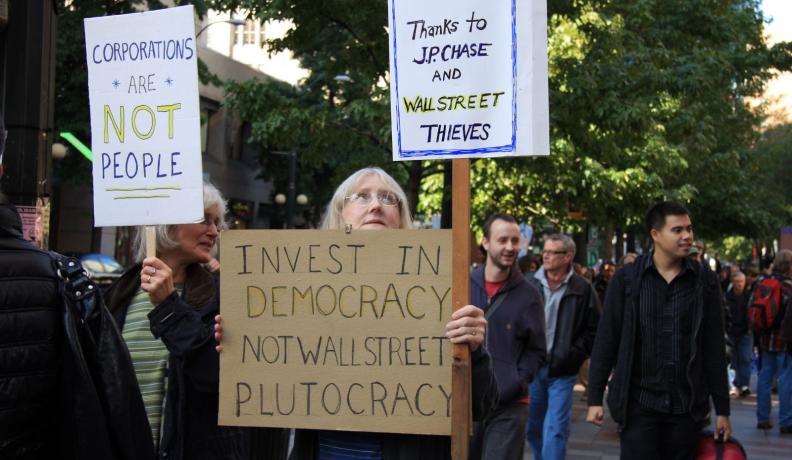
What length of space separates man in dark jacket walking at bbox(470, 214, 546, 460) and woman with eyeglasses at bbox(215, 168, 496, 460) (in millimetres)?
2552

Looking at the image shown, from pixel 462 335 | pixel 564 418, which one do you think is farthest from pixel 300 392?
pixel 564 418

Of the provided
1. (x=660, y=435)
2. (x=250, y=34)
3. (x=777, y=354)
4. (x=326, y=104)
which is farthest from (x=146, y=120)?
(x=250, y=34)

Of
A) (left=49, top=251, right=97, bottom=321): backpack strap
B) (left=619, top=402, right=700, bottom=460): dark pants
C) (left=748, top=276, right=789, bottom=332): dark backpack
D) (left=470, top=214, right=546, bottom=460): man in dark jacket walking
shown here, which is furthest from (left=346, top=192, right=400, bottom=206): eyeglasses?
(left=748, top=276, right=789, bottom=332): dark backpack

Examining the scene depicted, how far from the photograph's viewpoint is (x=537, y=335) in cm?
596

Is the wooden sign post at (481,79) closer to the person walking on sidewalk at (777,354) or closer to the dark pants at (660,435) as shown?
the dark pants at (660,435)

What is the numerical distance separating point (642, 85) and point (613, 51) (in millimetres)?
637

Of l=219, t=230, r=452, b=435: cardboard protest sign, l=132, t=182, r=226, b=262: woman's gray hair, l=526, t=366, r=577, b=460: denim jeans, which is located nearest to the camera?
l=219, t=230, r=452, b=435: cardboard protest sign

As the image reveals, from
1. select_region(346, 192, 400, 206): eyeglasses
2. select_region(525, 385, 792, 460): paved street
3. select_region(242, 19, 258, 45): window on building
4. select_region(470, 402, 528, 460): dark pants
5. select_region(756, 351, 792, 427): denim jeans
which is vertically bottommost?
select_region(525, 385, 792, 460): paved street

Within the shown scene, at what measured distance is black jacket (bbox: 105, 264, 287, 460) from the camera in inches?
134

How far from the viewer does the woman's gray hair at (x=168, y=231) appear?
3871mm

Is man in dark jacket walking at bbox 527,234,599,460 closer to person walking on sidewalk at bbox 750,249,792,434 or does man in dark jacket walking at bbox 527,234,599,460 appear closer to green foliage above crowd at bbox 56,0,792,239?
person walking on sidewalk at bbox 750,249,792,434

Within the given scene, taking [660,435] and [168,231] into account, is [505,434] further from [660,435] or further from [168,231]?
[168,231]

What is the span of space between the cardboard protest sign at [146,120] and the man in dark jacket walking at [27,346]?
3.43 feet

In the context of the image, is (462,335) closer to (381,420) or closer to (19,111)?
(381,420)
